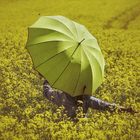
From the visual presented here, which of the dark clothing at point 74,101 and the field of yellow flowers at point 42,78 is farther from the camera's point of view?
the field of yellow flowers at point 42,78

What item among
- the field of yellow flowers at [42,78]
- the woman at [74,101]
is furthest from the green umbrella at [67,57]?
the field of yellow flowers at [42,78]

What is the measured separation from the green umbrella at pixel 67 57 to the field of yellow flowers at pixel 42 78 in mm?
723

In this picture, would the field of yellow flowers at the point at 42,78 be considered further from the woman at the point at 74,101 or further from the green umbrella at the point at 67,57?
the green umbrella at the point at 67,57

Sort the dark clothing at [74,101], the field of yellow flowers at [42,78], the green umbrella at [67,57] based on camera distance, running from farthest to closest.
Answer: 1. the field of yellow flowers at [42,78]
2. the dark clothing at [74,101]
3. the green umbrella at [67,57]

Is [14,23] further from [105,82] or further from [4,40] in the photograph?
[105,82]

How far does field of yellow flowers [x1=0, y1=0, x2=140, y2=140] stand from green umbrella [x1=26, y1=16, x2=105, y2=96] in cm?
72

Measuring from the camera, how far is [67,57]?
18.0 feet

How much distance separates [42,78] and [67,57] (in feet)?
8.89

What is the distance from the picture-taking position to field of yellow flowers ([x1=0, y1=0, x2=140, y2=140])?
616cm

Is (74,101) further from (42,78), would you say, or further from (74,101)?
(42,78)

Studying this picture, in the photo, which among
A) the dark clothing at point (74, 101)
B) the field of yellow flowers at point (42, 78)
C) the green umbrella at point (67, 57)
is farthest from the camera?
the field of yellow flowers at point (42, 78)

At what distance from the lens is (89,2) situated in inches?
514

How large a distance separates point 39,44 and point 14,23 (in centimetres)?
537

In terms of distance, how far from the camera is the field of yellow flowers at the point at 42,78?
6.16m
